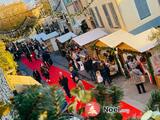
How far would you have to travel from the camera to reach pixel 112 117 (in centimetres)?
237

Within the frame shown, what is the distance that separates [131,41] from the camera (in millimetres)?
18844

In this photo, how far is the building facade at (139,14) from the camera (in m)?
22.7

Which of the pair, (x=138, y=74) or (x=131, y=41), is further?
(x=131, y=41)

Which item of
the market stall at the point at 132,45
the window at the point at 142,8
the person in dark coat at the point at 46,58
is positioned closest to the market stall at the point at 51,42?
the person in dark coat at the point at 46,58

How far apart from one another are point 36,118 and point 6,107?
0.21 m

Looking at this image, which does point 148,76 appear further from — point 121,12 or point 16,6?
point 16,6

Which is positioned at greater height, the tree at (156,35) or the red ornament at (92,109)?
the red ornament at (92,109)

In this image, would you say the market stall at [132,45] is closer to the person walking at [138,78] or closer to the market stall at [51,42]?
the person walking at [138,78]

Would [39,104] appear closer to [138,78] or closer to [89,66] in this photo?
[138,78]

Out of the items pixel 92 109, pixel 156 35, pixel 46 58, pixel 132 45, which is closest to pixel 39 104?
pixel 92 109

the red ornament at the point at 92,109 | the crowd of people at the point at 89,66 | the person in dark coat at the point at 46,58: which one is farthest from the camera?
the person in dark coat at the point at 46,58

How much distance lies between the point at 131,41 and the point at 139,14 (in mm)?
4941

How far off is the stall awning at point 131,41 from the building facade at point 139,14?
127cm

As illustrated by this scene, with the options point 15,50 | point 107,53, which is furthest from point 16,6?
Result: point 107,53
